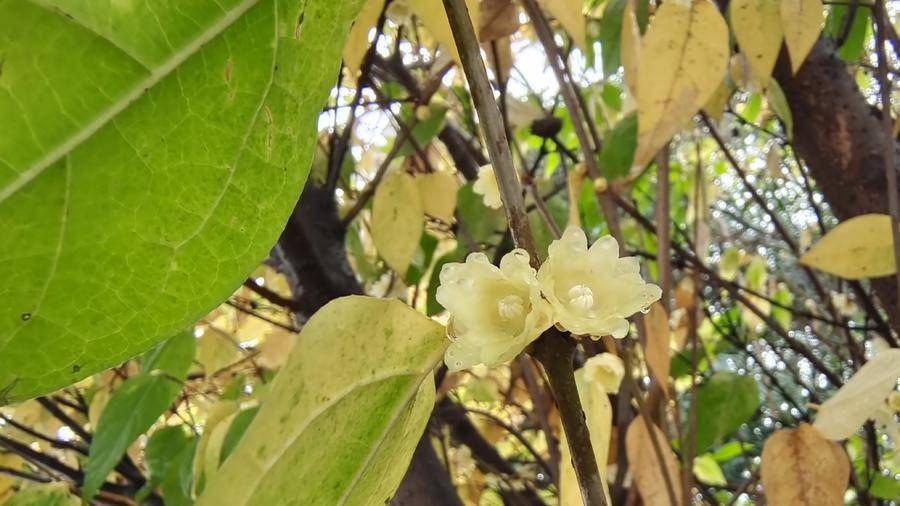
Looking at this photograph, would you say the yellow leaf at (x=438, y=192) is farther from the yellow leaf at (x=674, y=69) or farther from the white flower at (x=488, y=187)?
the yellow leaf at (x=674, y=69)

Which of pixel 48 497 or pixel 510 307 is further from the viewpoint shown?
pixel 48 497

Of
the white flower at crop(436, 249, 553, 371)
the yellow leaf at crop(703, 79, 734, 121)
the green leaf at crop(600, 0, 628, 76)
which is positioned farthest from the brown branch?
the yellow leaf at crop(703, 79, 734, 121)

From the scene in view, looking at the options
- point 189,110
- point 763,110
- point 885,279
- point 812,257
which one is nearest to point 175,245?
point 189,110

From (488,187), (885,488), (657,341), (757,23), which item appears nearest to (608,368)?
(657,341)

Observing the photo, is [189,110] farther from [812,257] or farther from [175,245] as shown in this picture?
[812,257]

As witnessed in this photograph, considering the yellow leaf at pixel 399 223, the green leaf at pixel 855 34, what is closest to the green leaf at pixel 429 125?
the yellow leaf at pixel 399 223

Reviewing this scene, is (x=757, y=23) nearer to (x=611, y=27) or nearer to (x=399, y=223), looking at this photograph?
(x=611, y=27)
